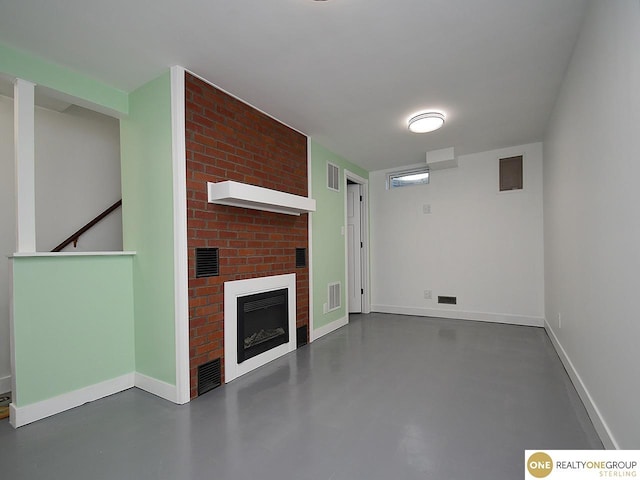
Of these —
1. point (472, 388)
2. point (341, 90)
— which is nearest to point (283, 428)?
point (472, 388)

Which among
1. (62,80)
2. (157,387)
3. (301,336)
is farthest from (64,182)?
(301,336)

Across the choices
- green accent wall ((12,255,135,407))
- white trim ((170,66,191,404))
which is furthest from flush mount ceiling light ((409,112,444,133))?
green accent wall ((12,255,135,407))

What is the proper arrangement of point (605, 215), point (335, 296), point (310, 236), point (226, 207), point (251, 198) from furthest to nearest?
point (335, 296) → point (310, 236) → point (226, 207) → point (251, 198) → point (605, 215)

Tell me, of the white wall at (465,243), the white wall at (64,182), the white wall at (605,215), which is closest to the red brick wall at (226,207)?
the white wall at (64,182)

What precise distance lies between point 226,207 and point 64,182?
1756 mm

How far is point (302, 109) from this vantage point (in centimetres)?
311

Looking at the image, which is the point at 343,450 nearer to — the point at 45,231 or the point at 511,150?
the point at 45,231

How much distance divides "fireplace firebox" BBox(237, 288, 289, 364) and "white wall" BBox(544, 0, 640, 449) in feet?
8.42

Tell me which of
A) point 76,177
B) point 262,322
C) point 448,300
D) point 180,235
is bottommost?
point 448,300

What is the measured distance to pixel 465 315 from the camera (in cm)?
477

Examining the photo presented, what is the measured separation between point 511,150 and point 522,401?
3.55 m

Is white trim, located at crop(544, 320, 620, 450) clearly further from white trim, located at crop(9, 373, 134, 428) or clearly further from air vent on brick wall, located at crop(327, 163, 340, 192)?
white trim, located at crop(9, 373, 134, 428)

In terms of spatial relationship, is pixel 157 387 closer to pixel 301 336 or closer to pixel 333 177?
pixel 301 336

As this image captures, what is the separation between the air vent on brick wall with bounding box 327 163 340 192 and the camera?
437 centimetres
